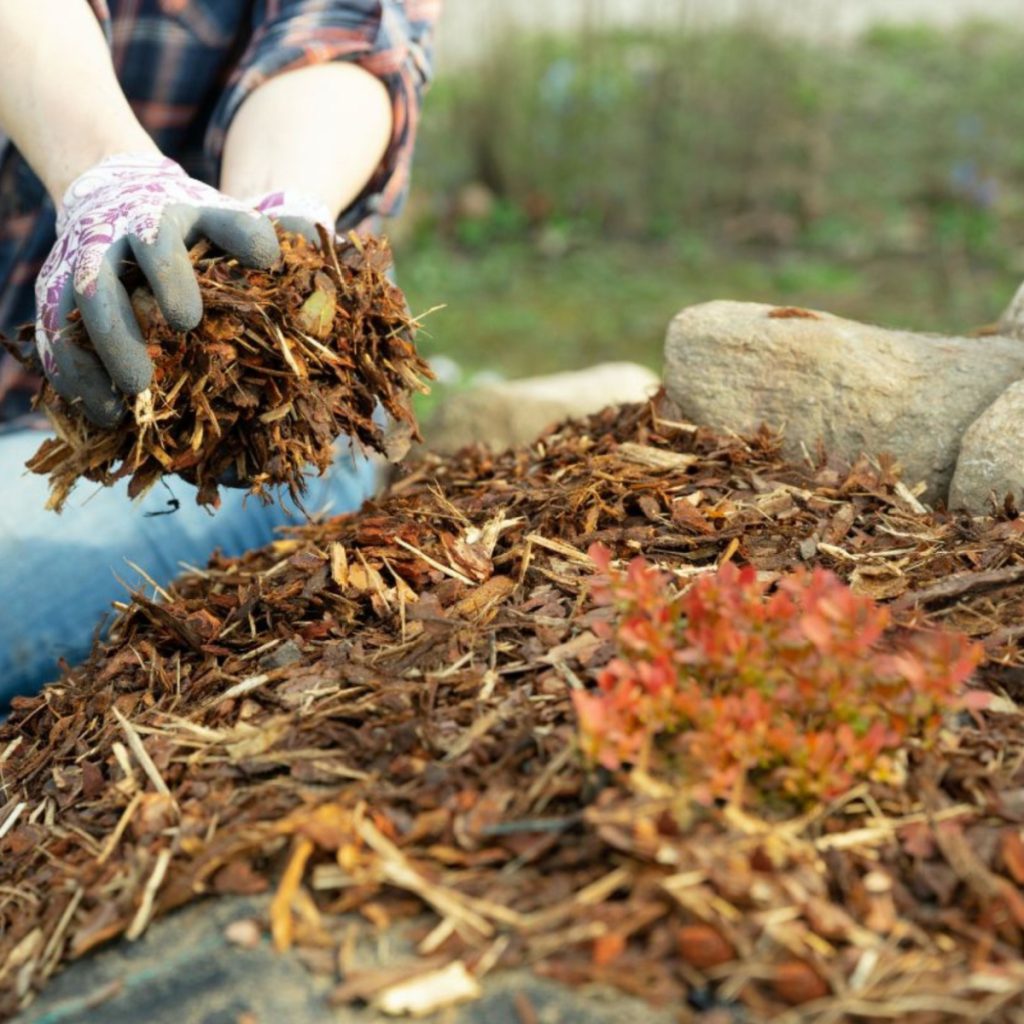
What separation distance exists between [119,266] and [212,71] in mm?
1596

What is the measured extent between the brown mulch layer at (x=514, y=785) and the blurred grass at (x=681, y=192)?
4797mm

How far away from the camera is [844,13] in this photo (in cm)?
1034

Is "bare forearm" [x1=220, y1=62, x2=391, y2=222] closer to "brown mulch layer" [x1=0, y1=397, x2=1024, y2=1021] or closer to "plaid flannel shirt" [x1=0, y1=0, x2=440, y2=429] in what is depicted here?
"plaid flannel shirt" [x1=0, y1=0, x2=440, y2=429]

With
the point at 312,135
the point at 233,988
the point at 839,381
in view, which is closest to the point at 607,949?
the point at 233,988

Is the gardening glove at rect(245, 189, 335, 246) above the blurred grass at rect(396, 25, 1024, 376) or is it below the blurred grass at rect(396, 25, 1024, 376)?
above

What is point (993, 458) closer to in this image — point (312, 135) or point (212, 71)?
point (312, 135)

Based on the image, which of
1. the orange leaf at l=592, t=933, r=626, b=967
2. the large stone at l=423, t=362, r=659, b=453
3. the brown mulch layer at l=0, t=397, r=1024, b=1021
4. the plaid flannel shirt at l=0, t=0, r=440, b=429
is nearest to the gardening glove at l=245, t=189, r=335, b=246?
the brown mulch layer at l=0, t=397, r=1024, b=1021

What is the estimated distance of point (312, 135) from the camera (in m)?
2.90

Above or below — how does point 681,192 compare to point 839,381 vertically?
below

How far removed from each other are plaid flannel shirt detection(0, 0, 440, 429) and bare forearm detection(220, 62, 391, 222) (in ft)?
0.18

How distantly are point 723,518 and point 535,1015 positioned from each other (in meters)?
1.10

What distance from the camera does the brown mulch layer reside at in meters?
1.35

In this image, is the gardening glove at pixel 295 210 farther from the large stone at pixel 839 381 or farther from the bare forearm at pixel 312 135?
the large stone at pixel 839 381

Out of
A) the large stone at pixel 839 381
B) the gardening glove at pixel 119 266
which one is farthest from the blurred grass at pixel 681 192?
the gardening glove at pixel 119 266
